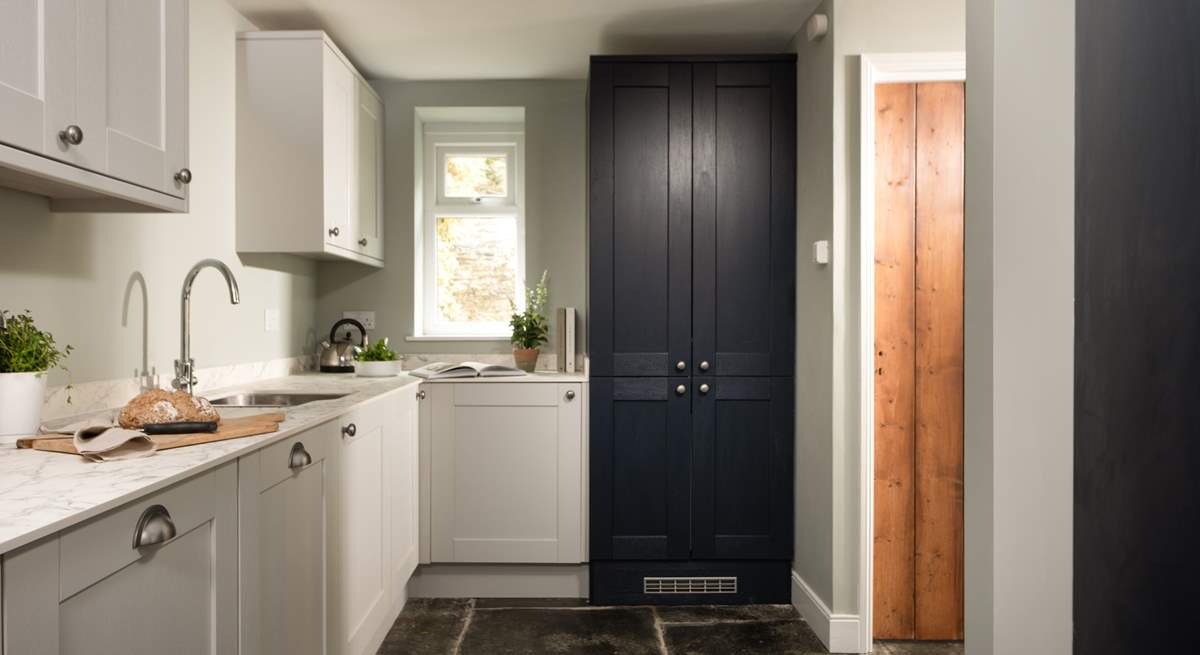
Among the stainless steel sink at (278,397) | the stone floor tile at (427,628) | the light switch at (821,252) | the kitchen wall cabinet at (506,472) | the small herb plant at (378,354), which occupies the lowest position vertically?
the stone floor tile at (427,628)

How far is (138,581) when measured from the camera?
1.15 meters

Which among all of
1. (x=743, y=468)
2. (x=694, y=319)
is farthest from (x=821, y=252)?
(x=743, y=468)

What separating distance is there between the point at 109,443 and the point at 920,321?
8.39 ft

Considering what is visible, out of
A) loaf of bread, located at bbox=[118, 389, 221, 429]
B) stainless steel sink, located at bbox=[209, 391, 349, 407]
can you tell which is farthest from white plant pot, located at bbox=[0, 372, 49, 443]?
stainless steel sink, located at bbox=[209, 391, 349, 407]

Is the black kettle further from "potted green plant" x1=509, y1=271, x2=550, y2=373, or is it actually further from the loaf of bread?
the loaf of bread

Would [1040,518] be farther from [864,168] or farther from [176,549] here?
[864,168]

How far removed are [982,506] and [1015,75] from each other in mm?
685

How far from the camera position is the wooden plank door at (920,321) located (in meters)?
2.82

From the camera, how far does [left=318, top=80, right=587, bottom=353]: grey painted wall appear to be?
380cm

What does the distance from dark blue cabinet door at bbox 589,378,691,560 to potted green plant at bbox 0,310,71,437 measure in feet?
6.69

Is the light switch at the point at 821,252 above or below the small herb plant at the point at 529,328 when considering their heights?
above

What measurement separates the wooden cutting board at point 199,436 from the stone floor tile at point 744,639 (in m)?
1.74

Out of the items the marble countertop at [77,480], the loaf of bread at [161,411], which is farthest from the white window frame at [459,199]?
the loaf of bread at [161,411]

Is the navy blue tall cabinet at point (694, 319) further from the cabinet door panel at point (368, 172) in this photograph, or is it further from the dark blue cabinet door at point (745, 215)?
the cabinet door panel at point (368, 172)
